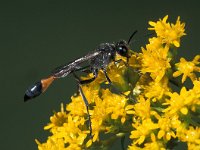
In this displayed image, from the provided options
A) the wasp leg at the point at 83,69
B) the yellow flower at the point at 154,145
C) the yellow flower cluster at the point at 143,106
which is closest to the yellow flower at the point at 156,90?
the yellow flower cluster at the point at 143,106

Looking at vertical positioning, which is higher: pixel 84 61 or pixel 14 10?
pixel 14 10

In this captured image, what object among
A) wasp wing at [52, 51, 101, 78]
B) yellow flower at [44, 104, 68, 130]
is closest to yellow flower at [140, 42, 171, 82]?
wasp wing at [52, 51, 101, 78]

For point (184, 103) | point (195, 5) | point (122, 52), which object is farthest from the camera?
point (195, 5)

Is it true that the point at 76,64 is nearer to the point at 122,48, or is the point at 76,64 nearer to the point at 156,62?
the point at 122,48

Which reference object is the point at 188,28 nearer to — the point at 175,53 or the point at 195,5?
the point at 195,5

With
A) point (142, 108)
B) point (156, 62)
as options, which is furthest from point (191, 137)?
point (156, 62)

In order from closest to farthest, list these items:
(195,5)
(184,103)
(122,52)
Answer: (184,103)
(122,52)
(195,5)

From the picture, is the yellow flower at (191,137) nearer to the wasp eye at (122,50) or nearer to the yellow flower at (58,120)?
the wasp eye at (122,50)

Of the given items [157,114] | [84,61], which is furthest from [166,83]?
[84,61]
